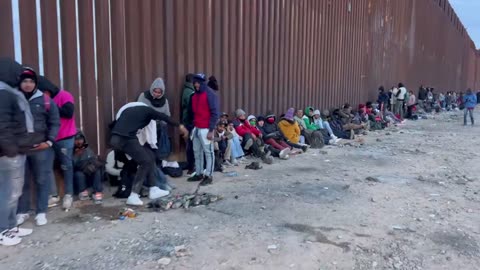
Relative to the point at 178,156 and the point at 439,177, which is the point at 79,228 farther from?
the point at 439,177

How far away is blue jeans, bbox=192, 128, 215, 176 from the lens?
6.40 m

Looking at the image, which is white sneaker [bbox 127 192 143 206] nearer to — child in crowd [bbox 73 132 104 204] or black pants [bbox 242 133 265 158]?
child in crowd [bbox 73 132 104 204]

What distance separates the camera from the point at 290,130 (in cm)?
970

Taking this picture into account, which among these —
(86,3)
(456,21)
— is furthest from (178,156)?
(456,21)

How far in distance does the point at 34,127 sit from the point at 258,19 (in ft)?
21.1

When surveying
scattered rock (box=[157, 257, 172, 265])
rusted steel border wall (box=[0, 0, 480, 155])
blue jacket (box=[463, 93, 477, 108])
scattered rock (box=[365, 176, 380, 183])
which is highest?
rusted steel border wall (box=[0, 0, 480, 155])

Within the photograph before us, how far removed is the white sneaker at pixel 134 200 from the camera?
5.18m

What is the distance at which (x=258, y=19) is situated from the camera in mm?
9609

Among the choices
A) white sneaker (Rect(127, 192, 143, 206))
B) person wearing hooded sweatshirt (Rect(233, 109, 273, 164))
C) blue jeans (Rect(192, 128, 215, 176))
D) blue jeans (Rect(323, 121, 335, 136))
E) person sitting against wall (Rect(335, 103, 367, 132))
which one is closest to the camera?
white sneaker (Rect(127, 192, 143, 206))

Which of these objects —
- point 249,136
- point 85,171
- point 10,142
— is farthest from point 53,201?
point 249,136

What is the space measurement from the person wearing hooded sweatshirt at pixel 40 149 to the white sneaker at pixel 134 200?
A: 3.20 ft

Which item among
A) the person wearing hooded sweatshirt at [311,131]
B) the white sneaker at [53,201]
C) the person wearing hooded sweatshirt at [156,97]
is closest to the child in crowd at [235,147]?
the person wearing hooded sweatshirt at [156,97]

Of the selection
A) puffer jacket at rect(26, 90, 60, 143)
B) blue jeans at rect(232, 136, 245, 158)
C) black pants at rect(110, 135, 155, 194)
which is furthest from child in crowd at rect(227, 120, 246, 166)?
puffer jacket at rect(26, 90, 60, 143)

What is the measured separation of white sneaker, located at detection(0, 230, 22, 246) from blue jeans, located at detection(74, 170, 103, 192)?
1318 millimetres
